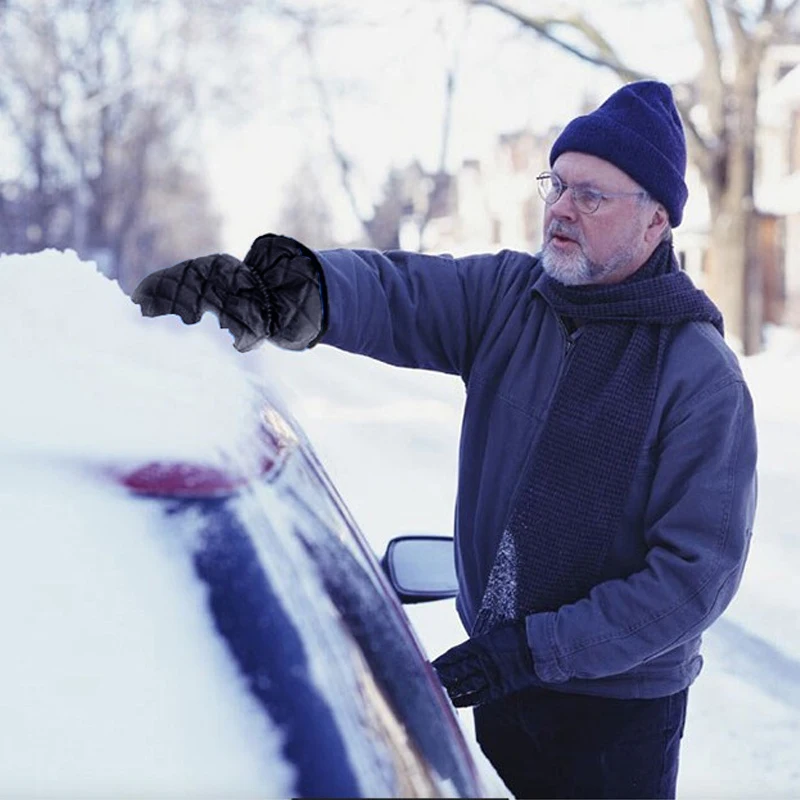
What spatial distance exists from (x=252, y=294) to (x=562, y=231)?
2.13ft

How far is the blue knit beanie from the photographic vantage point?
213 centimetres

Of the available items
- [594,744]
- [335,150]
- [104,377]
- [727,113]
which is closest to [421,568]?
[594,744]

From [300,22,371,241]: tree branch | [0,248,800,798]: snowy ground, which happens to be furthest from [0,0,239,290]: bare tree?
[0,248,800,798]: snowy ground

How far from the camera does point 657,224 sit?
7.34ft

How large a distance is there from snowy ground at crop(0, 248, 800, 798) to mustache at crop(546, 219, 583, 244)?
26.7 inches

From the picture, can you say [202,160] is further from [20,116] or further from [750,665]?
[750,665]

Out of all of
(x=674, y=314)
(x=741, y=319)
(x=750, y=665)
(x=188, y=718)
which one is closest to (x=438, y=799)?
(x=188, y=718)

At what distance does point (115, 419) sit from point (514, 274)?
3.94ft

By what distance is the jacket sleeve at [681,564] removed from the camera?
1894 mm

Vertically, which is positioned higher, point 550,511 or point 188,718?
point 188,718

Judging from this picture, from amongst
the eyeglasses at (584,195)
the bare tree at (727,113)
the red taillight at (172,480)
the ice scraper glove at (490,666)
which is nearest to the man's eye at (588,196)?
the eyeglasses at (584,195)

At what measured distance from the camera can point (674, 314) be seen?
2.04 metres

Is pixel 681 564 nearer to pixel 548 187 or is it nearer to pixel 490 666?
pixel 490 666

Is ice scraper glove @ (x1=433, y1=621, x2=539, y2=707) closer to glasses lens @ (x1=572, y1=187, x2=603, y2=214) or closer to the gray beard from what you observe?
the gray beard
